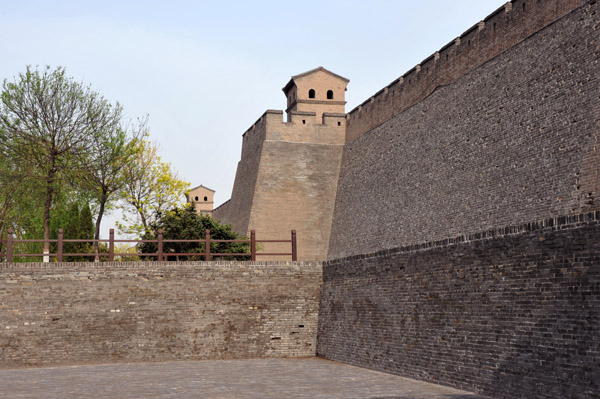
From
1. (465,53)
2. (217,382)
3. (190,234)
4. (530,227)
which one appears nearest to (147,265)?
(217,382)

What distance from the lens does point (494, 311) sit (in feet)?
32.9

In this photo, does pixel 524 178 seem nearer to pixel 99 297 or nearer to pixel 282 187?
pixel 99 297

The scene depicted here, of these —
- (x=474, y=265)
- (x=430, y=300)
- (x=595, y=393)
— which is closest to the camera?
(x=595, y=393)

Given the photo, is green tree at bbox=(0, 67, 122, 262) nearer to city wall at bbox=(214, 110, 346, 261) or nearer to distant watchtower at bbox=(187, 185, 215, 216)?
city wall at bbox=(214, 110, 346, 261)

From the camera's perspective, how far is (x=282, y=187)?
1357 inches

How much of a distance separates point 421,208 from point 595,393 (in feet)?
58.5

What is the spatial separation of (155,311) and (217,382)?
5.28m

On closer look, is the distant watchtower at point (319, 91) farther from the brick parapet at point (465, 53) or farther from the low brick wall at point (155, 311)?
the low brick wall at point (155, 311)

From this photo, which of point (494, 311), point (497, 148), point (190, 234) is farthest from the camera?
point (190, 234)

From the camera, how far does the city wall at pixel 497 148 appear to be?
59.4 ft

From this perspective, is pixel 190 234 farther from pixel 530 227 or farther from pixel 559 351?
pixel 559 351

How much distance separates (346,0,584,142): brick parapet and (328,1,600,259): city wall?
20 cm

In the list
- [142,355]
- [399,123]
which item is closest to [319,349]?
[142,355]

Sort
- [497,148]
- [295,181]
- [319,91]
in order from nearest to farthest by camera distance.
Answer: [497,148] < [295,181] < [319,91]
